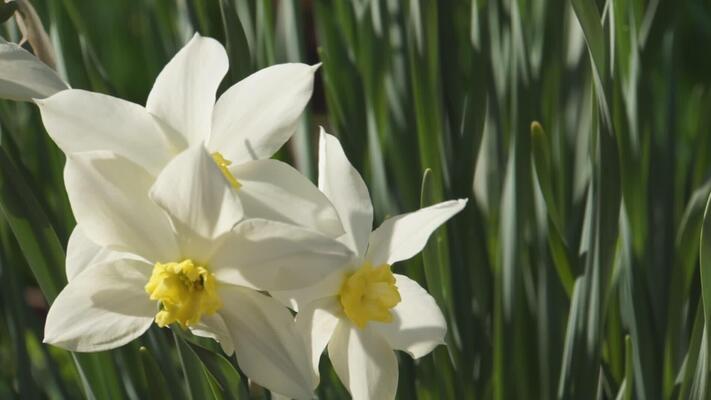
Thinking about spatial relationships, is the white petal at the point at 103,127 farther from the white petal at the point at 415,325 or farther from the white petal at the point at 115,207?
the white petal at the point at 415,325

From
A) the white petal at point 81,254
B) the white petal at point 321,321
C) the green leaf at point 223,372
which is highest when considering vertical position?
the white petal at point 81,254

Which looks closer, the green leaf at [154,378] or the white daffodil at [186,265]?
the white daffodil at [186,265]

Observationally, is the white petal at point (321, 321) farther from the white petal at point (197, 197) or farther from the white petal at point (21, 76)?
the white petal at point (21, 76)

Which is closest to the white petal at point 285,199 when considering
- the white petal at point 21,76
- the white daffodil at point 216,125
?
the white daffodil at point 216,125

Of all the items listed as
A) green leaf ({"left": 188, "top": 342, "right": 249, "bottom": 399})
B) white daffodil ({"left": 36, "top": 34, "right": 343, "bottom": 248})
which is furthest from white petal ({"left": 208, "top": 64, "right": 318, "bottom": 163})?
green leaf ({"left": 188, "top": 342, "right": 249, "bottom": 399})

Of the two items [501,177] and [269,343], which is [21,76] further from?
[501,177]

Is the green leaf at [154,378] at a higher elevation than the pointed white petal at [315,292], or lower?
lower

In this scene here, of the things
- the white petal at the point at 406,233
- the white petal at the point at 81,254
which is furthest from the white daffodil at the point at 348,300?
the white petal at the point at 81,254

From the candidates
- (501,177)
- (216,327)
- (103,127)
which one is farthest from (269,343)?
(501,177)
